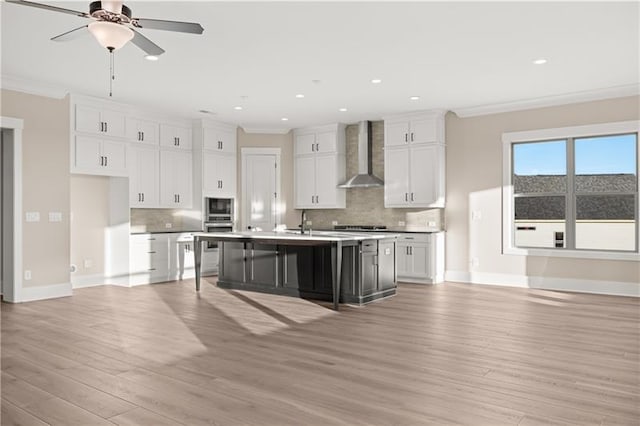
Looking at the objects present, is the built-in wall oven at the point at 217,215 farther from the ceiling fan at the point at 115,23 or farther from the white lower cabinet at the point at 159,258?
the ceiling fan at the point at 115,23

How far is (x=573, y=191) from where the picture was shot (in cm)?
736

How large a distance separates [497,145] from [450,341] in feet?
15.0

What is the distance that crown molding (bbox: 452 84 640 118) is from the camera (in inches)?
268

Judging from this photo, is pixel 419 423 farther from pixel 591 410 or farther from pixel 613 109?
pixel 613 109

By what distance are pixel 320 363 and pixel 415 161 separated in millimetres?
5429

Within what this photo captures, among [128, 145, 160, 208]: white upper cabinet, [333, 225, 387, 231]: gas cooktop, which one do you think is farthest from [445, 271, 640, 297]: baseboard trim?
[128, 145, 160, 208]: white upper cabinet

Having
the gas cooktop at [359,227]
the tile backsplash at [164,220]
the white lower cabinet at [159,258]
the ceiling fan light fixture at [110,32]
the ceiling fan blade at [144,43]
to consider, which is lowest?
the white lower cabinet at [159,258]

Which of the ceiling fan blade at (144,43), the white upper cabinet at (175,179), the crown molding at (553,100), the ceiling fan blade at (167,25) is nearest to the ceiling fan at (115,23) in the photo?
the ceiling fan blade at (167,25)

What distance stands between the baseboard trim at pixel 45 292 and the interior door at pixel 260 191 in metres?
3.58

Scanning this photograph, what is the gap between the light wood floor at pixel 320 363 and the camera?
2.74 m

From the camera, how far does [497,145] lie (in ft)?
25.9

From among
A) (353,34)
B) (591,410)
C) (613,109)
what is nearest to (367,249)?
(353,34)

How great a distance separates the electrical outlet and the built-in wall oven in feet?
9.68

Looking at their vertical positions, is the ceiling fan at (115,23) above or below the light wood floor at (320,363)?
above
